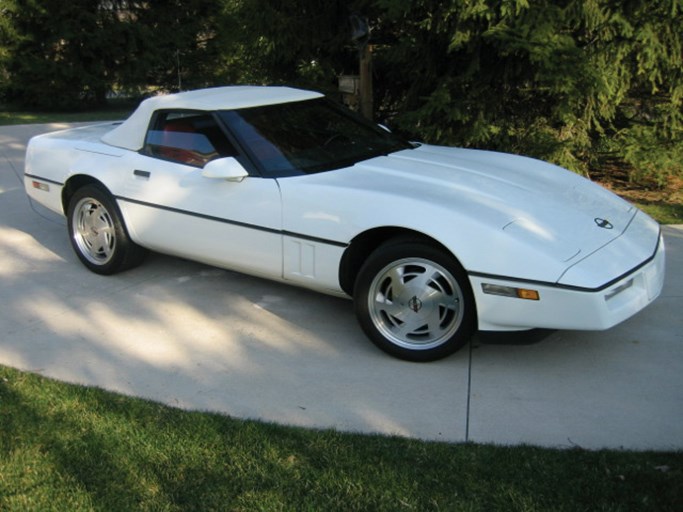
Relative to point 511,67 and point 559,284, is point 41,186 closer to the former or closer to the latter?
point 559,284

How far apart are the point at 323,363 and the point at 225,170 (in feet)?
4.33

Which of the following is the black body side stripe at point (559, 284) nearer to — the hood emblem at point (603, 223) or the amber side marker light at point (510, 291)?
the amber side marker light at point (510, 291)

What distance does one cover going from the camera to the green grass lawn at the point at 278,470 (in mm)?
2830

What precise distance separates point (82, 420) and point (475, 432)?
1.86 meters

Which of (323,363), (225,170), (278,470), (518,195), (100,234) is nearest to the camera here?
(278,470)

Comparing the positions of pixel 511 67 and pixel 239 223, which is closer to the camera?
pixel 239 223

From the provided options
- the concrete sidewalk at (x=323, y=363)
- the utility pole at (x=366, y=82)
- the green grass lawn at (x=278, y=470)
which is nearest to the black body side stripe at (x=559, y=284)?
the concrete sidewalk at (x=323, y=363)

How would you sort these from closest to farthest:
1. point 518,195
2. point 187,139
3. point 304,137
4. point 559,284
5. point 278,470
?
point 278,470 < point 559,284 < point 518,195 < point 304,137 < point 187,139

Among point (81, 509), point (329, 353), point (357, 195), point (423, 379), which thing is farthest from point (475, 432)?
point (81, 509)

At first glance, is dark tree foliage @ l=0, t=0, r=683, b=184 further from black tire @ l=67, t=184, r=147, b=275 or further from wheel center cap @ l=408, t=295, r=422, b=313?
wheel center cap @ l=408, t=295, r=422, b=313

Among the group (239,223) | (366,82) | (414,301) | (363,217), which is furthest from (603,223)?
(366,82)

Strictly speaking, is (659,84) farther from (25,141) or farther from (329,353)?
(25,141)

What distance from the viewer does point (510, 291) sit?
365 centimetres

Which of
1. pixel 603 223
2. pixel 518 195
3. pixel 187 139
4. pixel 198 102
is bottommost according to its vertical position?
pixel 603 223
